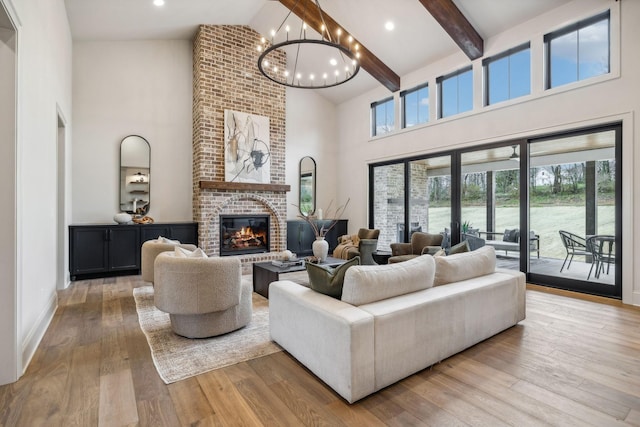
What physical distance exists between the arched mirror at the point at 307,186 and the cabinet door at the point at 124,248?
3645 mm

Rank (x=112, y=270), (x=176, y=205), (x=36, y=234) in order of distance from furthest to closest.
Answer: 1. (x=176, y=205)
2. (x=112, y=270)
3. (x=36, y=234)

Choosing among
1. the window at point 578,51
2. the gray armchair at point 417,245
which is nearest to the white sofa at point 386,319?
the gray armchair at point 417,245

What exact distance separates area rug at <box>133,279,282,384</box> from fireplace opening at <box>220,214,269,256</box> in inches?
123

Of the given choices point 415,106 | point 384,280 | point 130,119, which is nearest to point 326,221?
point 415,106

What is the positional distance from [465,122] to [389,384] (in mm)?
4982

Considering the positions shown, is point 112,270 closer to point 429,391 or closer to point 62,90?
point 62,90

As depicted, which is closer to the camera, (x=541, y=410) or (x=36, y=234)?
(x=541, y=410)

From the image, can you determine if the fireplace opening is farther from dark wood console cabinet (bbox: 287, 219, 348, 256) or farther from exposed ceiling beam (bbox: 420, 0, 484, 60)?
exposed ceiling beam (bbox: 420, 0, 484, 60)

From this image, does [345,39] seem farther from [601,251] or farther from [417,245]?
[601,251]

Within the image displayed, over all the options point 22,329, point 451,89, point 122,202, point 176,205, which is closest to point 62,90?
point 122,202

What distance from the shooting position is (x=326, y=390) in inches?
84.7

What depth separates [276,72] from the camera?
23.6 ft

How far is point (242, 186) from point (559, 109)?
5.41 m

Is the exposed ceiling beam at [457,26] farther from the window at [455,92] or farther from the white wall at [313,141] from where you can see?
the white wall at [313,141]
